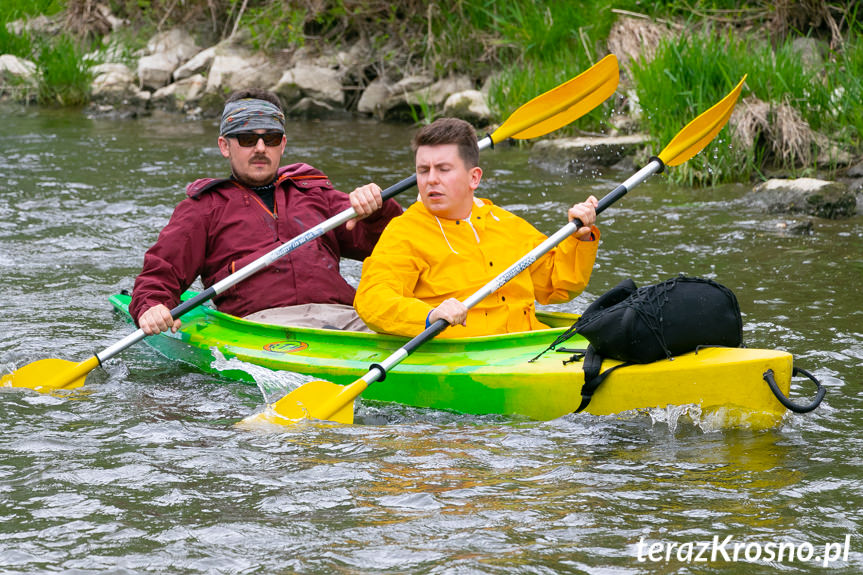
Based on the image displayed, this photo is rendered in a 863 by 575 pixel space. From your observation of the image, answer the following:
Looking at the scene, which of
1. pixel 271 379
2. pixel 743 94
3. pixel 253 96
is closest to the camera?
pixel 271 379

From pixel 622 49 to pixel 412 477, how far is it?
7699 mm

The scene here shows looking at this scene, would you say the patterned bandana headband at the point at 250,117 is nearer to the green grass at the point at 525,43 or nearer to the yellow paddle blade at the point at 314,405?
the yellow paddle blade at the point at 314,405

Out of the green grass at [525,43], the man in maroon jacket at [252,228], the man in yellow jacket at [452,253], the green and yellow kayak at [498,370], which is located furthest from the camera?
the green grass at [525,43]

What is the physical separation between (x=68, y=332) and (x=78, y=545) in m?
2.76

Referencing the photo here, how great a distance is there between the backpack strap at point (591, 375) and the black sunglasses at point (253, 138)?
1888mm

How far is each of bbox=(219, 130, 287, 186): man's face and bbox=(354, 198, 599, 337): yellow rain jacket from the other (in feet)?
2.97

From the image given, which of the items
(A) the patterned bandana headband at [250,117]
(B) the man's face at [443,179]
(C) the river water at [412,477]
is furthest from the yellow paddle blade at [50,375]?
(B) the man's face at [443,179]

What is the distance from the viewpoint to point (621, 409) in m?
3.88

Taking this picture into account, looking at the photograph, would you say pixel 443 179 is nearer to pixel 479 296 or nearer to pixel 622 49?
pixel 479 296

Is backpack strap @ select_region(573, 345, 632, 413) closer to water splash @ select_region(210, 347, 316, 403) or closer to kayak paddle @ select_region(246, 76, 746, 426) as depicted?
kayak paddle @ select_region(246, 76, 746, 426)

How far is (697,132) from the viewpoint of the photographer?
5238 millimetres

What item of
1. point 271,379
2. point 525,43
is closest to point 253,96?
point 271,379

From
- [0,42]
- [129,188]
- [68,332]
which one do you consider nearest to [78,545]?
[68,332]

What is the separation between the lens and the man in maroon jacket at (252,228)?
4.88 metres
